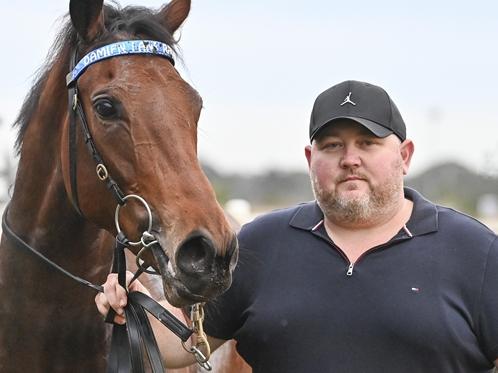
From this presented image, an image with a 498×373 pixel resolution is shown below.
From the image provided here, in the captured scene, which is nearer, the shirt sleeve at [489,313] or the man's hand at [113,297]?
the shirt sleeve at [489,313]

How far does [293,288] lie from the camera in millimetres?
3320

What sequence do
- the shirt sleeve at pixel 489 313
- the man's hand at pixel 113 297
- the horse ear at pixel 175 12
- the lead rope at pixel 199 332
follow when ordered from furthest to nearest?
the horse ear at pixel 175 12 < the man's hand at pixel 113 297 < the lead rope at pixel 199 332 < the shirt sleeve at pixel 489 313

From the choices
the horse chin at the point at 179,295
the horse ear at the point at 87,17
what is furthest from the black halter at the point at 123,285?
Answer: the horse chin at the point at 179,295

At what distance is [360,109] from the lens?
332 centimetres

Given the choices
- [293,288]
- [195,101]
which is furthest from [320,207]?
[195,101]

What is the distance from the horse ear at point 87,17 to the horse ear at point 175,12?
0.31m

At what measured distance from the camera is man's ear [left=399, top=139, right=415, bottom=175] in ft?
11.2

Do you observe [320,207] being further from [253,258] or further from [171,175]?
[171,175]

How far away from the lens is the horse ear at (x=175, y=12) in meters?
3.78

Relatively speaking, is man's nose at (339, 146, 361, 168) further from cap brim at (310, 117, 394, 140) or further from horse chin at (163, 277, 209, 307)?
horse chin at (163, 277, 209, 307)

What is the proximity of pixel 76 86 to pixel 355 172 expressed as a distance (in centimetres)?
114

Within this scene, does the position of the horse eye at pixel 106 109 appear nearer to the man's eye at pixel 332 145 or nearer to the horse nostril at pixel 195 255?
the horse nostril at pixel 195 255

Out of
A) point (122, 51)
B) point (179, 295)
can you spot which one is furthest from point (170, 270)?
point (122, 51)

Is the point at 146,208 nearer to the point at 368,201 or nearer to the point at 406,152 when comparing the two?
the point at 368,201
